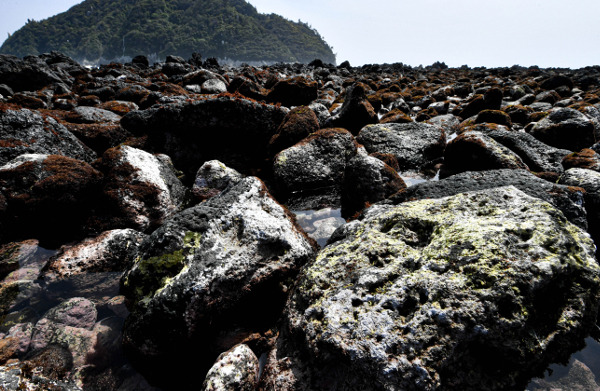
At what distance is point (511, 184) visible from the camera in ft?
13.1

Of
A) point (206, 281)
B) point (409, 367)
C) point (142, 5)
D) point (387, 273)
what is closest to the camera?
point (409, 367)

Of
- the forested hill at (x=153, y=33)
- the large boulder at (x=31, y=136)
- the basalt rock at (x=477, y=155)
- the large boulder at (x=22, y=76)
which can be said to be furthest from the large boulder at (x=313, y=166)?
the forested hill at (x=153, y=33)

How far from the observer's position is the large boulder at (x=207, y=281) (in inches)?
119

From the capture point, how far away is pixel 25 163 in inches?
199

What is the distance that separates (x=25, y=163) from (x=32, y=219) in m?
1.09

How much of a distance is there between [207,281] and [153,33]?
171844 mm

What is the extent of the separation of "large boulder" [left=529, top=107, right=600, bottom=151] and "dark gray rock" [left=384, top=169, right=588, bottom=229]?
6072 mm

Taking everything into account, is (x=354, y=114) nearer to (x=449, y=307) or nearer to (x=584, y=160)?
(x=584, y=160)

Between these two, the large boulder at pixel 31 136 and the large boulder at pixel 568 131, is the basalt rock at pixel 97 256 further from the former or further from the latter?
the large boulder at pixel 568 131

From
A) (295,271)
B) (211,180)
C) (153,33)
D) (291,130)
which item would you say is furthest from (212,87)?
(153,33)

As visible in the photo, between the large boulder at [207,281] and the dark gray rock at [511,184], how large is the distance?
196 cm

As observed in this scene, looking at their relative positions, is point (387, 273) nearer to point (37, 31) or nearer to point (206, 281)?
point (206, 281)

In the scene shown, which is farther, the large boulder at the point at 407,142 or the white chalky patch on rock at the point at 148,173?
the large boulder at the point at 407,142

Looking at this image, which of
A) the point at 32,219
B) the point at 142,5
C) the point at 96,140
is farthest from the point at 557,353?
the point at 142,5
